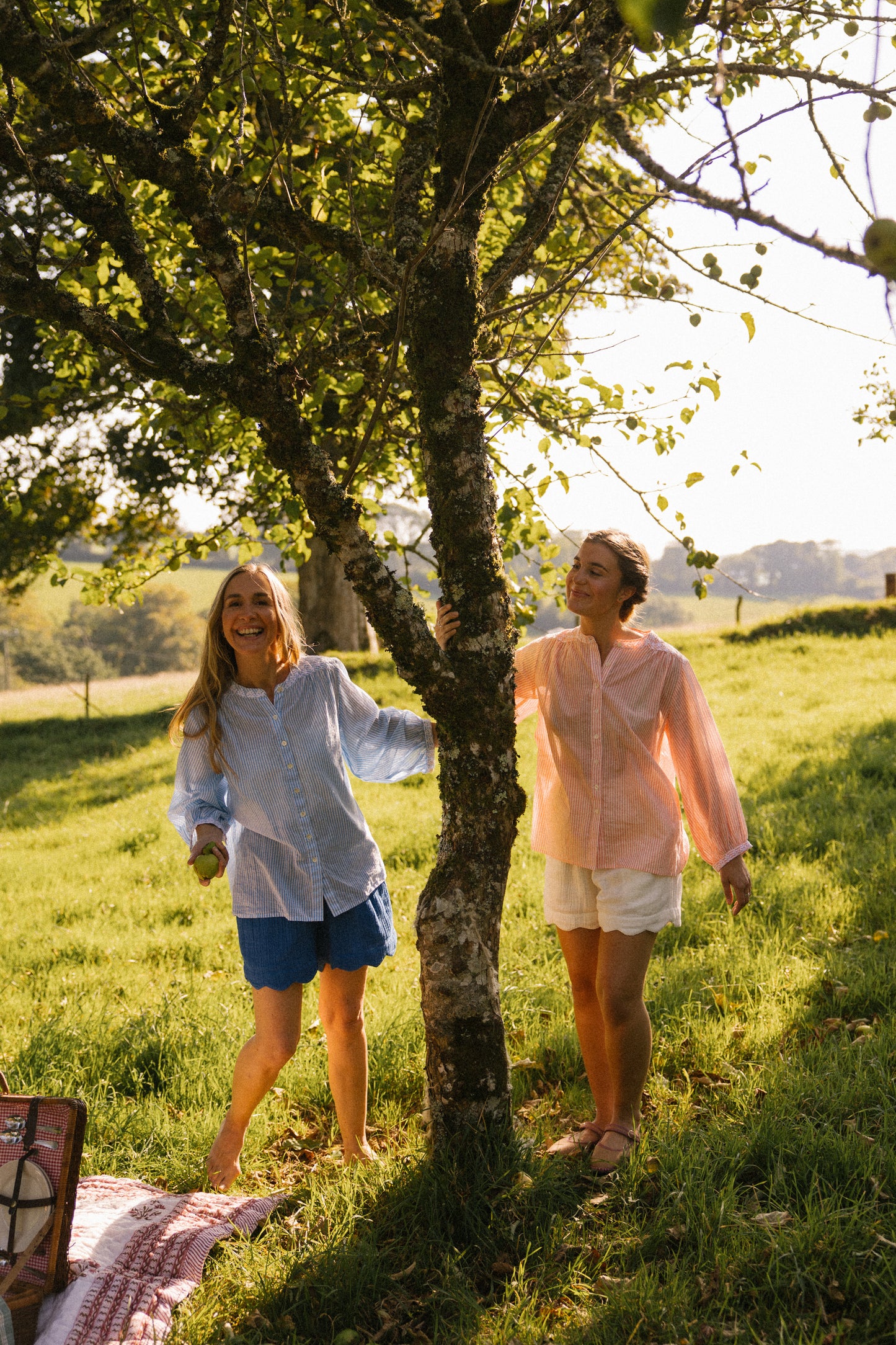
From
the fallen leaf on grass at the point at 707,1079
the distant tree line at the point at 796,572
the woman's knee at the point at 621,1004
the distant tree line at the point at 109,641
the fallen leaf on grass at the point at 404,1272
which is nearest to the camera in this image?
the fallen leaf on grass at the point at 404,1272

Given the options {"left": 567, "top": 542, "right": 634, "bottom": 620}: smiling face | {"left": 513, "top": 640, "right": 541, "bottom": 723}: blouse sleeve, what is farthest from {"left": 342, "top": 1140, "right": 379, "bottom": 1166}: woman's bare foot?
{"left": 567, "top": 542, "right": 634, "bottom": 620}: smiling face

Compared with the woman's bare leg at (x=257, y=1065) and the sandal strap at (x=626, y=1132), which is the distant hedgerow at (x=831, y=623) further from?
the woman's bare leg at (x=257, y=1065)

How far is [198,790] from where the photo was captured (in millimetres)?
3500

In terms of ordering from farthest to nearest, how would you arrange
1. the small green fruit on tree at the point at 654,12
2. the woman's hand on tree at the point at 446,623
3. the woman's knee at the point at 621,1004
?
the woman's knee at the point at 621,1004 < the woman's hand on tree at the point at 446,623 < the small green fruit on tree at the point at 654,12

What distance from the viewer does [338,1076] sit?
3566 millimetres

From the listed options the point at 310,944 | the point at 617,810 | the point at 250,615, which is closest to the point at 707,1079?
the point at 617,810

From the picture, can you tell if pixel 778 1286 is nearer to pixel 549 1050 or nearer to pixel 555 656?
pixel 549 1050

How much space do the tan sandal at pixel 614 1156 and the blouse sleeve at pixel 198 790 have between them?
1778mm

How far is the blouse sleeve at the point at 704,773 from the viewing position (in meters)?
3.44

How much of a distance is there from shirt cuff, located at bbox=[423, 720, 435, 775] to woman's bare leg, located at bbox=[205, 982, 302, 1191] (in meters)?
0.97

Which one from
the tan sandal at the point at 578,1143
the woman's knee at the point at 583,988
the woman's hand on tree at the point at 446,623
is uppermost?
the woman's hand on tree at the point at 446,623

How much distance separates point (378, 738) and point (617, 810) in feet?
3.11

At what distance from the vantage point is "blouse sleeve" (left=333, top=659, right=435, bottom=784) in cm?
364

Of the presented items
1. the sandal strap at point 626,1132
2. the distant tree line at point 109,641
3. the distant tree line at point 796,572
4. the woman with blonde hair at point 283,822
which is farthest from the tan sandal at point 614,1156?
the distant tree line at point 796,572
